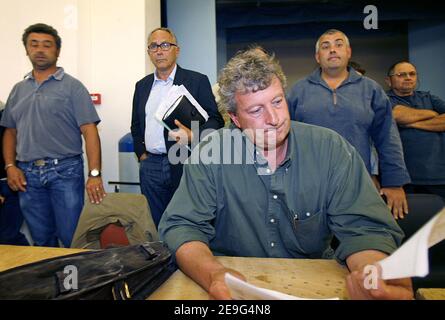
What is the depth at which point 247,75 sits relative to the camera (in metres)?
1.30

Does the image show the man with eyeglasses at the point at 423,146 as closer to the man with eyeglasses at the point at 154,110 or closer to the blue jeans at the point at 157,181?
the man with eyeglasses at the point at 154,110

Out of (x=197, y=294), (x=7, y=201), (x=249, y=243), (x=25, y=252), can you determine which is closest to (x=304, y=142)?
(x=249, y=243)

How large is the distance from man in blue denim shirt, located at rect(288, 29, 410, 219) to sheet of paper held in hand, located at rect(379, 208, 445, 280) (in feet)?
4.93

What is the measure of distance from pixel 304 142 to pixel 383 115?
1138 millimetres

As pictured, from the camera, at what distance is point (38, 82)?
99.6 inches

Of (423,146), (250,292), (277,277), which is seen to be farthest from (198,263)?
(423,146)

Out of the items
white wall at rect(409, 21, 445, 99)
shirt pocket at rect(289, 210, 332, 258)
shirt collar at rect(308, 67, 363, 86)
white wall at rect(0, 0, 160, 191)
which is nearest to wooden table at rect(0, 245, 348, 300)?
shirt pocket at rect(289, 210, 332, 258)

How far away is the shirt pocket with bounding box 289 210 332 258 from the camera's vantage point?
1.25 meters

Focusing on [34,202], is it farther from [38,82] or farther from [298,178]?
[298,178]

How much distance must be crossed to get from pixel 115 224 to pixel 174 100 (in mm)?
851

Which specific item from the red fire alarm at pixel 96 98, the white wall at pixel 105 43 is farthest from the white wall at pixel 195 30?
the red fire alarm at pixel 96 98

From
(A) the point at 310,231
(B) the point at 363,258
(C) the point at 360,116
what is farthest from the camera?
(C) the point at 360,116

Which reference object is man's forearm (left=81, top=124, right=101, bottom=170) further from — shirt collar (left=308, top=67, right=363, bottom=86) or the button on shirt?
shirt collar (left=308, top=67, right=363, bottom=86)

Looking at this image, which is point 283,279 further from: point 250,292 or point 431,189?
point 431,189
